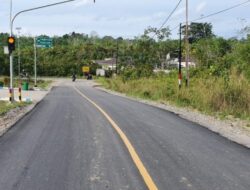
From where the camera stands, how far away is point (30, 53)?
123812 millimetres

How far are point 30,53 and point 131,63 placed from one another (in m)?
41.9

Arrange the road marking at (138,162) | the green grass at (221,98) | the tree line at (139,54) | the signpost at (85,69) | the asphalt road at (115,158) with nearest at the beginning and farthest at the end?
1. the road marking at (138,162)
2. the asphalt road at (115,158)
3. the green grass at (221,98)
4. the tree line at (139,54)
5. the signpost at (85,69)

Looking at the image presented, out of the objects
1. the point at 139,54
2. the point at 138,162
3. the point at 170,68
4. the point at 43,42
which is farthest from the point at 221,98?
the point at 170,68

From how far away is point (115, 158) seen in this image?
371 inches

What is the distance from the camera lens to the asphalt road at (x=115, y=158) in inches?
294

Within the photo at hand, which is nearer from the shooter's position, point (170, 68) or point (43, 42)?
point (43, 42)

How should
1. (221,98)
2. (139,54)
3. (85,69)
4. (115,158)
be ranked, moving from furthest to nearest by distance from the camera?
(85,69)
(139,54)
(221,98)
(115,158)

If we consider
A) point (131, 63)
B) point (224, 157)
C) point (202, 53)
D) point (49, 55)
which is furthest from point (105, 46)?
point (224, 157)

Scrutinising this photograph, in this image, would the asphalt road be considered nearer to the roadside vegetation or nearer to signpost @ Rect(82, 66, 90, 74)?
the roadside vegetation

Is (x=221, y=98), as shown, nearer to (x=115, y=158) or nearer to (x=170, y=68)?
(x=115, y=158)

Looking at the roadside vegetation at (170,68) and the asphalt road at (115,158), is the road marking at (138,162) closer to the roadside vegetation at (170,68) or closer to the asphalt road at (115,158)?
the asphalt road at (115,158)

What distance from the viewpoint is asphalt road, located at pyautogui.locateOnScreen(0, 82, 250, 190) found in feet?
24.5

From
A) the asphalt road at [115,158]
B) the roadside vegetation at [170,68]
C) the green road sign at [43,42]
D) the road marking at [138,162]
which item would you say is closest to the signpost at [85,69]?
the roadside vegetation at [170,68]

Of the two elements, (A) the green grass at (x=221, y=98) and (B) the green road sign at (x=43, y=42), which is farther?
(B) the green road sign at (x=43, y=42)
